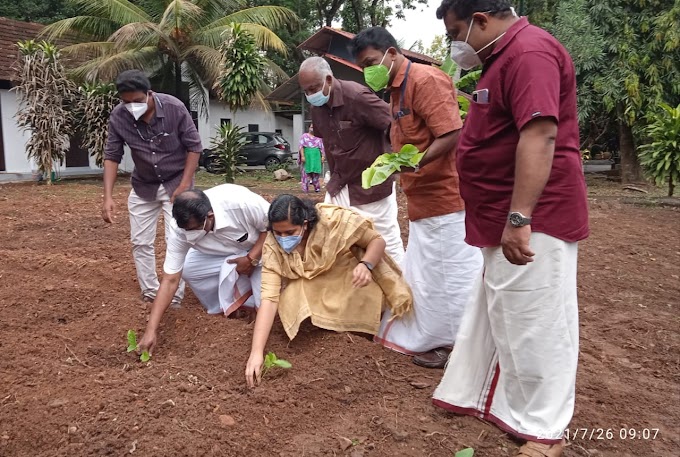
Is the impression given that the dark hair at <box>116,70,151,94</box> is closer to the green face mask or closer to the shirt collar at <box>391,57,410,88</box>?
the green face mask

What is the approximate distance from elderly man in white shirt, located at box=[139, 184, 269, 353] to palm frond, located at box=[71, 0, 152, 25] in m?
14.3

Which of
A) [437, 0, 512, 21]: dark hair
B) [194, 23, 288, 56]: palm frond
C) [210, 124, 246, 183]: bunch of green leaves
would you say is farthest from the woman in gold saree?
[194, 23, 288, 56]: palm frond

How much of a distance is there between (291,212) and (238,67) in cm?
1293

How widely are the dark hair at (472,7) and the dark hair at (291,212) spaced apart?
1198 millimetres

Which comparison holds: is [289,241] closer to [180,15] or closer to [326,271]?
[326,271]

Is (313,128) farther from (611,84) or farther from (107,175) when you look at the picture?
(611,84)

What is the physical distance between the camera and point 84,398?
8.08 feet

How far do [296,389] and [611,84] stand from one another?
11.6 meters

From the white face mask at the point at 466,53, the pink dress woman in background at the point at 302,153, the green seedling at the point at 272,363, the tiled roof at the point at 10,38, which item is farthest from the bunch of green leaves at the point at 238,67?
the white face mask at the point at 466,53

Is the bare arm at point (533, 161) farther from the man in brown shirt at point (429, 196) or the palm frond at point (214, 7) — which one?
the palm frond at point (214, 7)

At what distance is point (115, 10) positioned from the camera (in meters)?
15.8

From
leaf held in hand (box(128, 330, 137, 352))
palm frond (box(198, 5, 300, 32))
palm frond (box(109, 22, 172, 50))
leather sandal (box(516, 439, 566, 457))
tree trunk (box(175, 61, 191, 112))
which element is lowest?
leather sandal (box(516, 439, 566, 457))

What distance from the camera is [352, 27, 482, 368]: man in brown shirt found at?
9.19 ft

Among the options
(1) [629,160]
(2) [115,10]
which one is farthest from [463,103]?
(2) [115,10]
